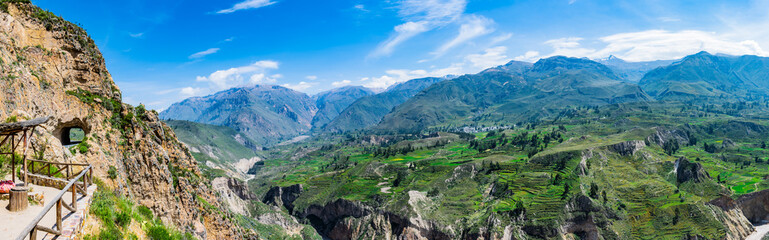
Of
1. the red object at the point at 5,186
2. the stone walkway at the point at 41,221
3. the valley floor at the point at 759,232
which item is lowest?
the valley floor at the point at 759,232

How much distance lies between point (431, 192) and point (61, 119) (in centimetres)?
11138

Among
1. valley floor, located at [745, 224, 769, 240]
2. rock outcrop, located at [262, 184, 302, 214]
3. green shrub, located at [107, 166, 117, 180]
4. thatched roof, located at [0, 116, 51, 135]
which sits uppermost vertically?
thatched roof, located at [0, 116, 51, 135]

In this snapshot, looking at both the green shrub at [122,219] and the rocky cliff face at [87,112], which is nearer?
the green shrub at [122,219]

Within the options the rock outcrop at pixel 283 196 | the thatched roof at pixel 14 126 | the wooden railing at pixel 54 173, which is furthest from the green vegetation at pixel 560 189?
the thatched roof at pixel 14 126

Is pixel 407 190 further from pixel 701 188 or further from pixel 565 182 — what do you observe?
pixel 701 188

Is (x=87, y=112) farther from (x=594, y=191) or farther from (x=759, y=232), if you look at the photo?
(x=759, y=232)

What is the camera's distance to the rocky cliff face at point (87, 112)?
26656 mm

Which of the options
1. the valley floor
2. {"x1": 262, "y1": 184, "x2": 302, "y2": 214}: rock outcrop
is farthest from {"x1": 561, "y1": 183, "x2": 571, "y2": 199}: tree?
{"x1": 262, "y1": 184, "x2": 302, "y2": 214}: rock outcrop

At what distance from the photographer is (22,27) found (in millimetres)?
30953

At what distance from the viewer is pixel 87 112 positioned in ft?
106

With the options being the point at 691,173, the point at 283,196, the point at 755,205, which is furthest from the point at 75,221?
the point at 755,205

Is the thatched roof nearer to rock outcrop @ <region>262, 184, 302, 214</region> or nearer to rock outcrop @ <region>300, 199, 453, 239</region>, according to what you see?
rock outcrop @ <region>300, 199, 453, 239</region>

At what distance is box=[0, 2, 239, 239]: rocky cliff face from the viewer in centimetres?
2666

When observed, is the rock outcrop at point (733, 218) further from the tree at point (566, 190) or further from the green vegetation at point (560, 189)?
the tree at point (566, 190)
